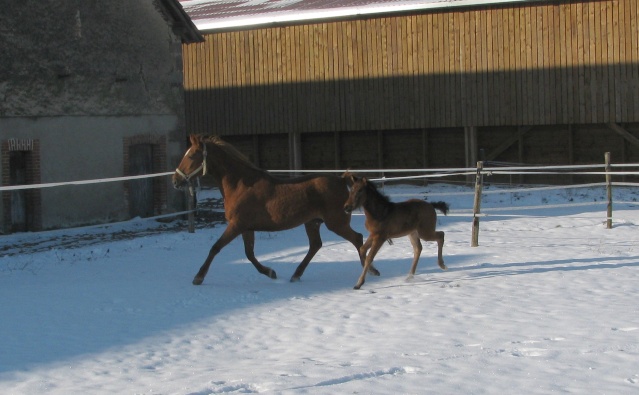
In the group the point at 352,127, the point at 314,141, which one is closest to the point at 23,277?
the point at 352,127

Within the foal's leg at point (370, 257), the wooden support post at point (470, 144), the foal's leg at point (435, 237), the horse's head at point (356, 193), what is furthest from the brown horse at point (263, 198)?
the wooden support post at point (470, 144)

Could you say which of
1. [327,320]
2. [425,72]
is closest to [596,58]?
[425,72]

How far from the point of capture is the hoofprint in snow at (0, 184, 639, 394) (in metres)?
7.21

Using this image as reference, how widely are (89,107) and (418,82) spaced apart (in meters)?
9.65

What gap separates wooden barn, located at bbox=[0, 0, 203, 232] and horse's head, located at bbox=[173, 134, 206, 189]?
7.60 m

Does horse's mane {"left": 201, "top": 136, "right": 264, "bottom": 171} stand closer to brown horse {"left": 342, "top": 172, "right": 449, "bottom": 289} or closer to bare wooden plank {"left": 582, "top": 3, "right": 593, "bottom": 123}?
brown horse {"left": 342, "top": 172, "right": 449, "bottom": 289}

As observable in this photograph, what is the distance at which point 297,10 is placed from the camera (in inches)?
1091

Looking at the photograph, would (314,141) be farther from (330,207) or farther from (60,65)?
(330,207)

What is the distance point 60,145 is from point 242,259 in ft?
23.4

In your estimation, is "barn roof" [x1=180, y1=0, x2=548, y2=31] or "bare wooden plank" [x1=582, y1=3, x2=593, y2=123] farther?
"barn roof" [x1=180, y1=0, x2=548, y2=31]

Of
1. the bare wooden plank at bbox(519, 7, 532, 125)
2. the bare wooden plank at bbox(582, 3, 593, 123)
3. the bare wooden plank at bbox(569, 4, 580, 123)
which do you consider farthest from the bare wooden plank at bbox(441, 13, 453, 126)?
the bare wooden plank at bbox(582, 3, 593, 123)

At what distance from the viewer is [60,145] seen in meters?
19.8

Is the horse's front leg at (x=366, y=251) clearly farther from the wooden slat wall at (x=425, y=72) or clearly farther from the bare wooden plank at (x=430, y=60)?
the bare wooden plank at (x=430, y=60)

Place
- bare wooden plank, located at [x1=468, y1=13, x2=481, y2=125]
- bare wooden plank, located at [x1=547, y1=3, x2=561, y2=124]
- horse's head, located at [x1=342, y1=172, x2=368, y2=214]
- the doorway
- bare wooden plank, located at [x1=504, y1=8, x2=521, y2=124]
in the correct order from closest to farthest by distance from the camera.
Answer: horse's head, located at [x1=342, y1=172, x2=368, y2=214]
the doorway
bare wooden plank, located at [x1=547, y1=3, x2=561, y2=124]
bare wooden plank, located at [x1=504, y1=8, x2=521, y2=124]
bare wooden plank, located at [x1=468, y1=13, x2=481, y2=125]
